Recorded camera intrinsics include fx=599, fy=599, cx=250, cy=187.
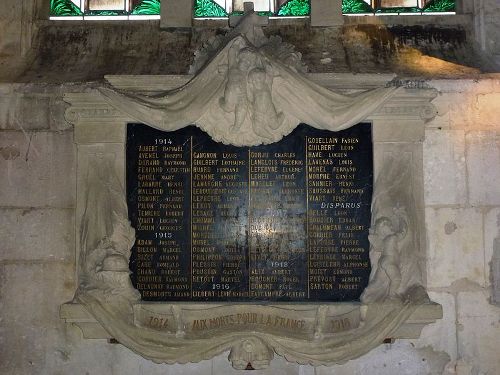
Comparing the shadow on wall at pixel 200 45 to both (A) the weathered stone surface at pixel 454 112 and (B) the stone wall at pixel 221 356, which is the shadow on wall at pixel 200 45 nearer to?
(A) the weathered stone surface at pixel 454 112

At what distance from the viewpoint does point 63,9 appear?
7.72 m

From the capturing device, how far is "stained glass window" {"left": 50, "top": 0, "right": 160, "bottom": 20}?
303 inches

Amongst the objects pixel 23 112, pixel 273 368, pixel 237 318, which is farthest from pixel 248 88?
pixel 273 368

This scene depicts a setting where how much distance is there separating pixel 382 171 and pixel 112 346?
134 inches

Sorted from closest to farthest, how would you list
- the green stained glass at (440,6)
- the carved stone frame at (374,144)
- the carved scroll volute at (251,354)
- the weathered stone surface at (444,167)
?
the carved scroll volute at (251,354) → the carved stone frame at (374,144) → the weathered stone surface at (444,167) → the green stained glass at (440,6)

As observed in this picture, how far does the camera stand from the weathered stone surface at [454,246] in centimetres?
638

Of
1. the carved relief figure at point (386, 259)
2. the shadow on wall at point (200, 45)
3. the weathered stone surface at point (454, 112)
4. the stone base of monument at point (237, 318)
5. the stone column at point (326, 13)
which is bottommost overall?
the stone base of monument at point (237, 318)

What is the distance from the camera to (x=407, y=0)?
7.79 metres

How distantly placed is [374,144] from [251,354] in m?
2.56

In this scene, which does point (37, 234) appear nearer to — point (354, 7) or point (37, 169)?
point (37, 169)

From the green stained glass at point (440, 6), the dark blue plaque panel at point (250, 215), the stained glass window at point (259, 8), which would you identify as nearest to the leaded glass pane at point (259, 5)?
the stained glass window at point (259, 8)

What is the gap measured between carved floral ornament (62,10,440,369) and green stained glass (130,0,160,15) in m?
1.72

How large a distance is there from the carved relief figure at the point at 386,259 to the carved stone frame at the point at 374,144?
148 mm

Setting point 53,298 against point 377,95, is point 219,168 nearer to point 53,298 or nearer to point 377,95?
point 377,95
